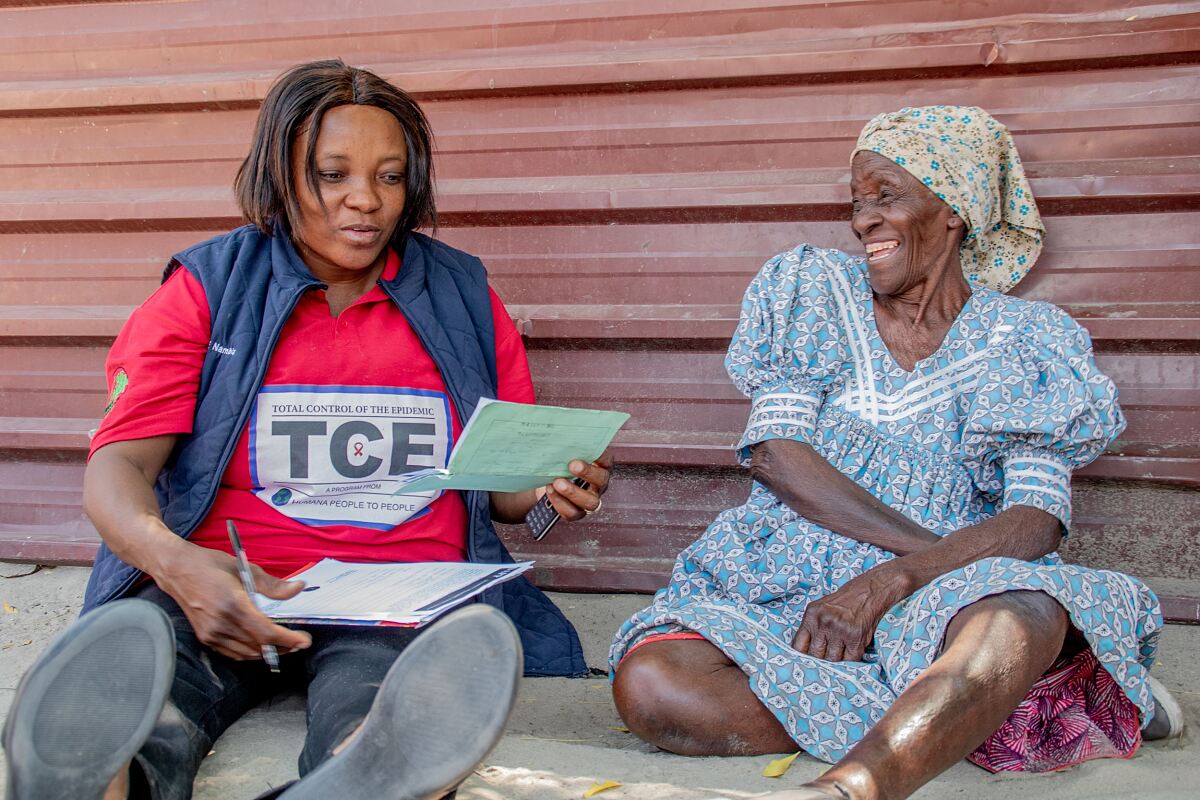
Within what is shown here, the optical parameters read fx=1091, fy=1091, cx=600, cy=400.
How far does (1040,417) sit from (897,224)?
58 cm

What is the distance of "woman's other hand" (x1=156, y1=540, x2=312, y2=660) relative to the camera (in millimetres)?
1891

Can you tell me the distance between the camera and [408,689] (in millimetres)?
1503

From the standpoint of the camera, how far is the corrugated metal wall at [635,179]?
310cm

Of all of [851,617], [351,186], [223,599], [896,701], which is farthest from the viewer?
[351,186]

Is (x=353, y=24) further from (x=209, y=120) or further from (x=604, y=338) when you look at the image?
(x=604, y=338)

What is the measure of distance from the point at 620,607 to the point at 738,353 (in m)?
1.00

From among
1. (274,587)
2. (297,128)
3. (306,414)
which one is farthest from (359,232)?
(274,587)

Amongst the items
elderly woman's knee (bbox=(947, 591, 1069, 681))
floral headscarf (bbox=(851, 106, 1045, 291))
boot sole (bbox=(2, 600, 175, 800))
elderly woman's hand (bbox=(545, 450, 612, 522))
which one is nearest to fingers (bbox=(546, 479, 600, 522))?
elderly woman's hand (bbox=(545, 450, 612, 522))

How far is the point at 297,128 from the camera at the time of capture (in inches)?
94.0

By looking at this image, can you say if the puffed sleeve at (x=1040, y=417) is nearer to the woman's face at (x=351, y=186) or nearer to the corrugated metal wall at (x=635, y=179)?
the corrugated metal wall at (x=635, y=179)

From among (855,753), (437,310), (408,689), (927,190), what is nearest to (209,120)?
(437,310)

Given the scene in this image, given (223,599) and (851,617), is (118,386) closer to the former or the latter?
(223,599)

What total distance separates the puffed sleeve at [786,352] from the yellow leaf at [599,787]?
926 millimetres

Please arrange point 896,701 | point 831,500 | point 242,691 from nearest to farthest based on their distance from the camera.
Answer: point 896,701 → point 242,691 → point 831,500
